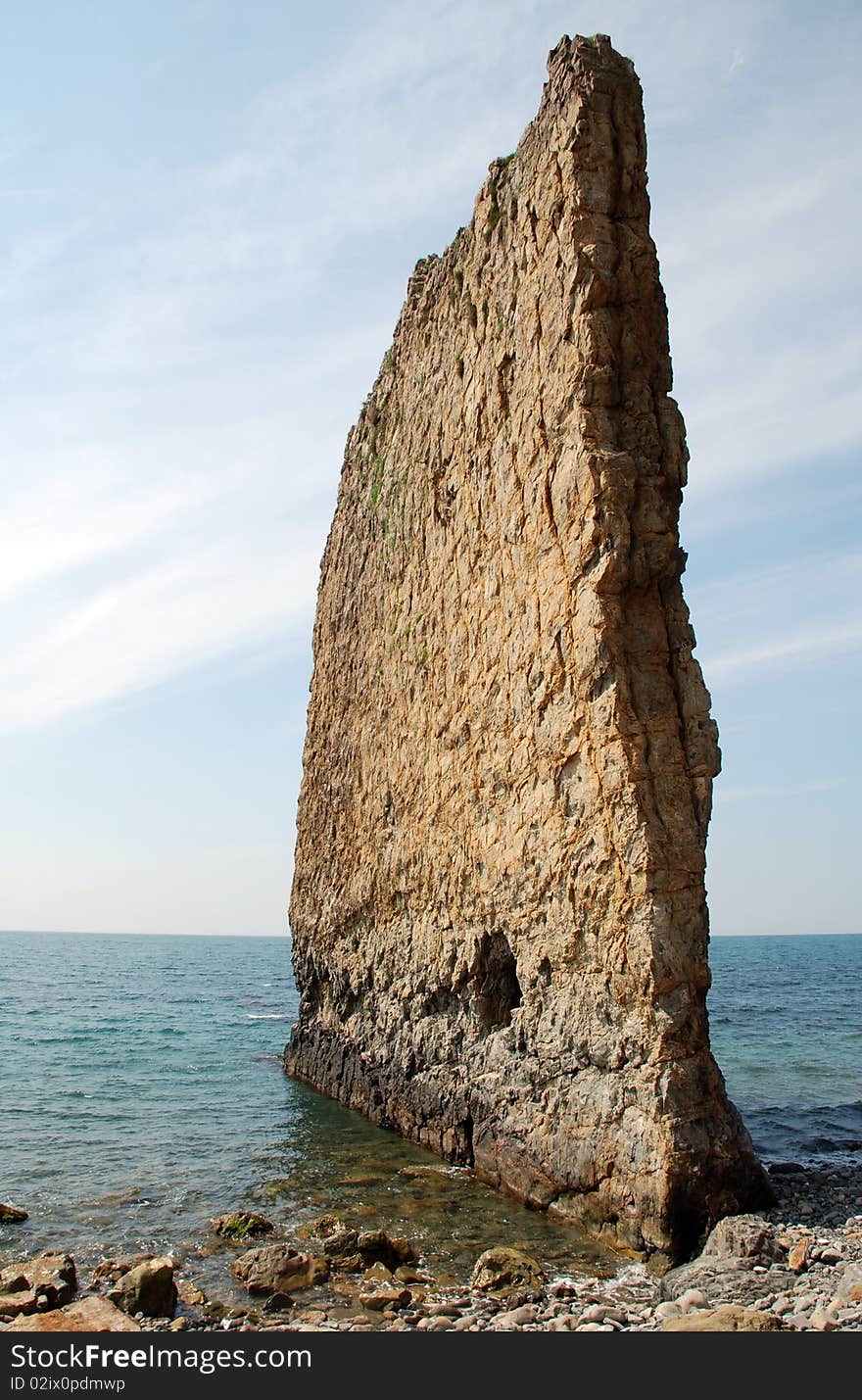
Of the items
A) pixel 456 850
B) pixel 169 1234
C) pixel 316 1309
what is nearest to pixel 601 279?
pixel 456 850

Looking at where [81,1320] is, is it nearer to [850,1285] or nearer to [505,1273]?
[505,1273]

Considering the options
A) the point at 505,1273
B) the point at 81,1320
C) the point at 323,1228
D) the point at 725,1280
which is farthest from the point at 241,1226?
the point at 725,1280

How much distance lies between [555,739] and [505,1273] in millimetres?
6791

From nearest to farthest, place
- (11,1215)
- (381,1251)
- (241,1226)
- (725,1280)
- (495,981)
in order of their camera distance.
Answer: (725,1280)
(381,1251)
(241,1226)
(11,1215)
(495,981)

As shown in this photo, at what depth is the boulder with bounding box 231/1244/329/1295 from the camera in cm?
983

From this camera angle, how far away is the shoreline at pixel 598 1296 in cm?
827

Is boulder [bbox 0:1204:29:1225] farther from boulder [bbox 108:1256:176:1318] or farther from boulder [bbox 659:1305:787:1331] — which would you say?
boulder [bbox 659:1305:787:1331]

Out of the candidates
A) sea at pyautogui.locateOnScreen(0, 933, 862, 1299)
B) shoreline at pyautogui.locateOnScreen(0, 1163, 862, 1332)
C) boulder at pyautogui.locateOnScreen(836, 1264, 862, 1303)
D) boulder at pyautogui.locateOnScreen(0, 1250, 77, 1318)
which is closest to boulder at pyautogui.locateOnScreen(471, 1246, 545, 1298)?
shoreline at pyautogui.locateOnScreen(0, 1163, 862, 1332)

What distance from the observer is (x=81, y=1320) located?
27.4 ft

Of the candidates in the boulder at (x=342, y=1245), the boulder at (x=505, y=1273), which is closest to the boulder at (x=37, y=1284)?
the boulder at (x=342, y=1245)

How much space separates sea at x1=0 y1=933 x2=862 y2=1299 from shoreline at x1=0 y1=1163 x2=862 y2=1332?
20.3 inches

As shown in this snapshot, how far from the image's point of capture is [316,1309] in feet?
30.3
